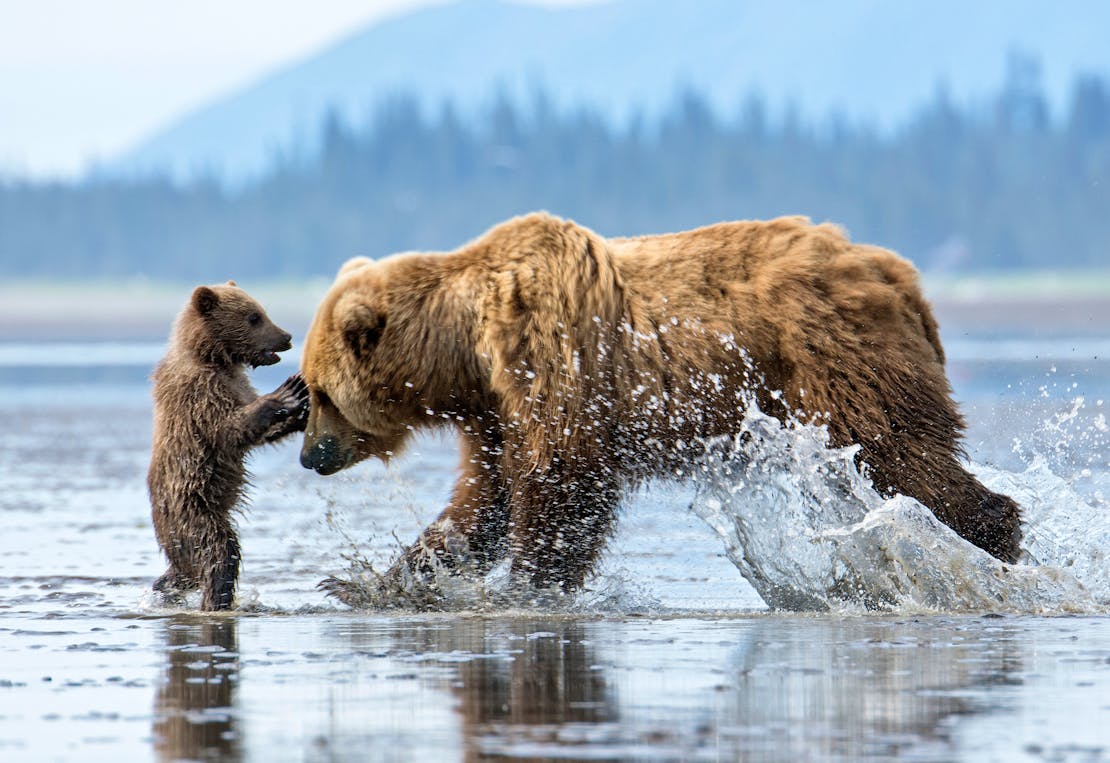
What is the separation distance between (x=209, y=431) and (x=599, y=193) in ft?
367

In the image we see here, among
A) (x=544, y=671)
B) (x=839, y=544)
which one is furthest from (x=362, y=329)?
(x=839, y=544)

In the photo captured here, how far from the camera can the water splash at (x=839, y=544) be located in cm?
643

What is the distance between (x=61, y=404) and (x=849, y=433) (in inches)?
662

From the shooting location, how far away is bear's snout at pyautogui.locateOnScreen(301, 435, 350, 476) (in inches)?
271

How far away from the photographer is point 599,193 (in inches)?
4658

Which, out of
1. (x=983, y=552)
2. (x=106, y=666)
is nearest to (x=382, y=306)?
(x=106, y=666)

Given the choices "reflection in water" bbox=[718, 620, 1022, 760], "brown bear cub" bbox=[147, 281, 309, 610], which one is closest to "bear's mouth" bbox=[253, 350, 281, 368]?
"brown bear cub" bbox=[147, 281, 309, 610]

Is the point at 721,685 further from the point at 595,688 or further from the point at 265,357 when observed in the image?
the point at 265,357

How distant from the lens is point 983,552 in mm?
6465

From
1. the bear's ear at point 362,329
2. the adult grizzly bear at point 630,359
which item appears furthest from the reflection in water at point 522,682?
the bear's ear at point 362,329

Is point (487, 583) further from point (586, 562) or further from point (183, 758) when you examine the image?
point (183, 758)

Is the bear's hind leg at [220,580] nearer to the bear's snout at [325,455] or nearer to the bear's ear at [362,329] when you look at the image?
the bear's snout at [325,455]

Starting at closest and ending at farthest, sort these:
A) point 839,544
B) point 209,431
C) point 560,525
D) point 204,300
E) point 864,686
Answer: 1. point 864,686
2. point 560,525
3. point 839,544
4. point 209,431
5. point 204,300

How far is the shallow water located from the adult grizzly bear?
402 mm
